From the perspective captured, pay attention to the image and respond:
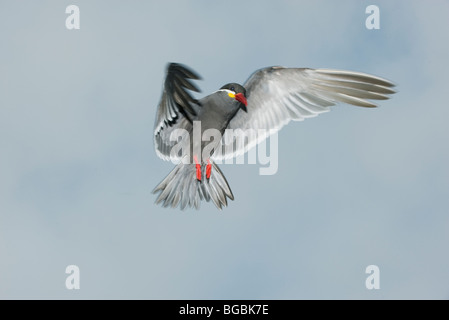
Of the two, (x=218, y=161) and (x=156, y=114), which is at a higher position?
(x=156, y=114)

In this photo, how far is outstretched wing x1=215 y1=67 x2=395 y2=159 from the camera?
6914mm

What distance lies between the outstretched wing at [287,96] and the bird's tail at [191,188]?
1.04 feet

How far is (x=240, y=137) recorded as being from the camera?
7.39m

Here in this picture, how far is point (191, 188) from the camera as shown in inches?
287

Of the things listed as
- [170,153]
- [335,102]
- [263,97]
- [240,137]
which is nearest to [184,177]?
[170,153]

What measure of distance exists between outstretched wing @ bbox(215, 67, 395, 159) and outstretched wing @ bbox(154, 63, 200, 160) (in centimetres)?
65

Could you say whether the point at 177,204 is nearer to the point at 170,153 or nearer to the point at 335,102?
Answer: the point at 170,153

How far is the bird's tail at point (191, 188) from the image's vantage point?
23.6 ft

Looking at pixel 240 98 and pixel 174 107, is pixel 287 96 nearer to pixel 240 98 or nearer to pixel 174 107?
pixel 240 98

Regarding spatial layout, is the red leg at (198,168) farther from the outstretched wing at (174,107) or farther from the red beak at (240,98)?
the red beak at (240,98)

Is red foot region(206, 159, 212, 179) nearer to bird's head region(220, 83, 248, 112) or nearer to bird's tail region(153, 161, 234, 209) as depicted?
bird's tail region(153, 161, 234, 209)

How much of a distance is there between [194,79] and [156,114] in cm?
146

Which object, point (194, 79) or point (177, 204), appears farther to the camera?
point (177, 204)

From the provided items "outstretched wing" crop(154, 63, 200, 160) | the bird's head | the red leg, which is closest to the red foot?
the red leg
